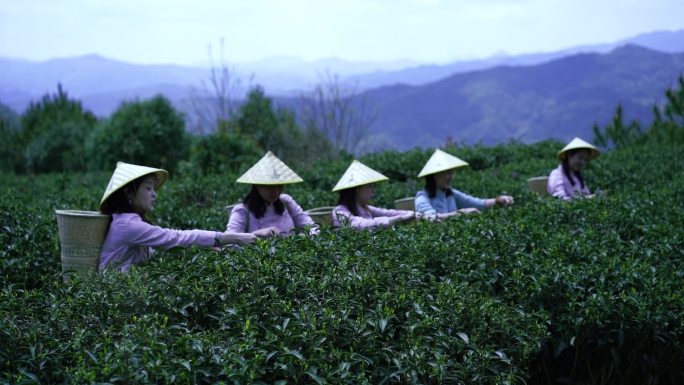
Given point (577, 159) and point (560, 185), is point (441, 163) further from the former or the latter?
point (577, 159)

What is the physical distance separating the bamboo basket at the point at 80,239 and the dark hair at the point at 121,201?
12 cm

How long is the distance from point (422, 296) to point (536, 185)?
4.67 meters

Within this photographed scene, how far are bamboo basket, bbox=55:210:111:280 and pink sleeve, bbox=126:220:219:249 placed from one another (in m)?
0.18

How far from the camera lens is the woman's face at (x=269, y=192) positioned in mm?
5297

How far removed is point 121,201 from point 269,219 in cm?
122

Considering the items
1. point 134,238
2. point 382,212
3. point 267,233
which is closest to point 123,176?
point 134,238

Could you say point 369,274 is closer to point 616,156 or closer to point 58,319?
point 58,319

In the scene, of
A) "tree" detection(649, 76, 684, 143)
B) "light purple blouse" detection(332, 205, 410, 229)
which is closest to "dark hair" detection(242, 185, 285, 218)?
"light purple blouse" detection(332, 205, 410, 229)

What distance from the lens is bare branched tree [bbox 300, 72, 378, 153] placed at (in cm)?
1978

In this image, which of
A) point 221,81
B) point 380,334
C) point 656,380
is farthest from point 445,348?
point 221,81

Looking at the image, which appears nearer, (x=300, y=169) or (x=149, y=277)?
(x=149, y=277)

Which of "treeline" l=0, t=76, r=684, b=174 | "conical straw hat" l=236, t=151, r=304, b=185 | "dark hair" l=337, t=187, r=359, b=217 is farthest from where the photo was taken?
"treeline" l=0, t=76, r=684, b=174

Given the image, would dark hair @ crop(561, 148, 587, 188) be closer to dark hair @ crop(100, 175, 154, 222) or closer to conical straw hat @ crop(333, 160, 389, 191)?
conical straw hat @ crop(333, 160, 389, 191)

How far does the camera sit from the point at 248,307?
10.1 ft
